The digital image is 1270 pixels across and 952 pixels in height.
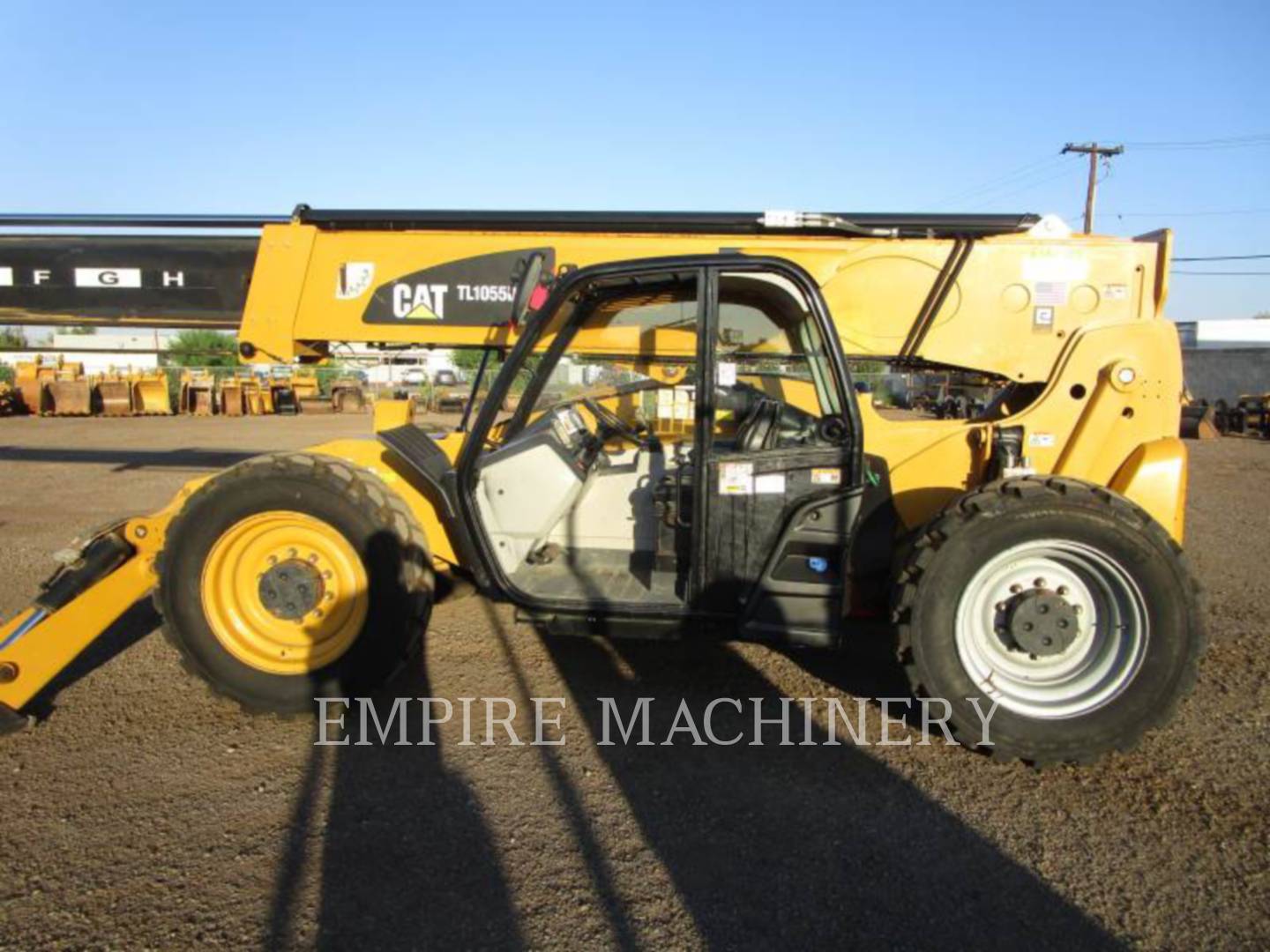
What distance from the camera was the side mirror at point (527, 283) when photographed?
14.4 feet

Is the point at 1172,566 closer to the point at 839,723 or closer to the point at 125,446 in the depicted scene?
the point at 839,723

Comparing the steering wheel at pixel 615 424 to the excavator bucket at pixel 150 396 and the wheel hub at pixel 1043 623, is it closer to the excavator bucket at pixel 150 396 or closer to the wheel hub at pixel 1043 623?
the wheel hub at pixel 1043 623

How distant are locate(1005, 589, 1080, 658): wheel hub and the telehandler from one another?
1cm

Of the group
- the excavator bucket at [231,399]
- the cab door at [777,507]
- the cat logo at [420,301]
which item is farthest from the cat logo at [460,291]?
the excavator bucket at [231,399]

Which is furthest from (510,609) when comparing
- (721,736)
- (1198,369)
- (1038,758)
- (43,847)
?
(1198,369)

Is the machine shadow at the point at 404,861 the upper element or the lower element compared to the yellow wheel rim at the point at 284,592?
lower

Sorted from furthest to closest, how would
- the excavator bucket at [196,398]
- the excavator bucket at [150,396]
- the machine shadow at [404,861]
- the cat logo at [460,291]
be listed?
the excavator bucket at [196,398] < the excavator bucket at [150,396] < the cat logo at [460,291] < the machine shadow at [404,861]

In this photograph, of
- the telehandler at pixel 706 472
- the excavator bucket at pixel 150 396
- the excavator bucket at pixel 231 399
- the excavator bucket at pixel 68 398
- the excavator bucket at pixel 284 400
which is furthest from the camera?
the excavator bucket at pixel 284 400

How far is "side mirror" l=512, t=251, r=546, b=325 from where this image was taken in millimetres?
4391

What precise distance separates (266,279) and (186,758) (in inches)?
100

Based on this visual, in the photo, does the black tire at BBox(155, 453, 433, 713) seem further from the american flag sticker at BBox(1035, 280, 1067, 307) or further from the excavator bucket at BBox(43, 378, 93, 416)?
the excavator bucket at BBox(43, 378, 93, 416)

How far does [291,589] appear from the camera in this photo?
157 inches

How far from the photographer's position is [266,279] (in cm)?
470

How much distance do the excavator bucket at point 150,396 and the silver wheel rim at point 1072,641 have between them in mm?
28662
